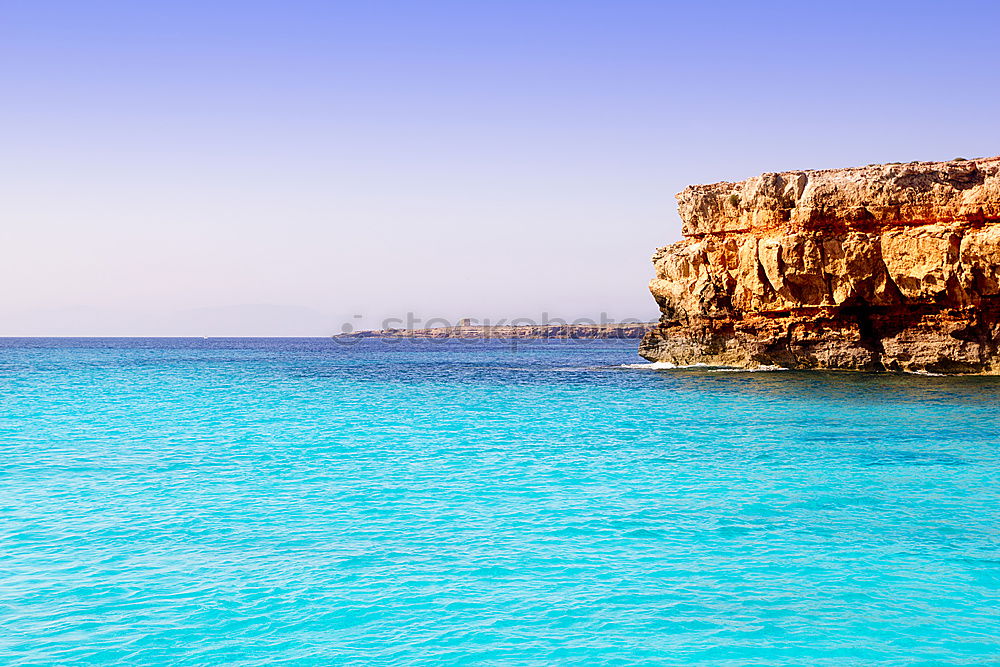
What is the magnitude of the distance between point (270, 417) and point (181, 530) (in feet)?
49.7

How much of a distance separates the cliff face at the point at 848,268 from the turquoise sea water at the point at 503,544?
21940mm

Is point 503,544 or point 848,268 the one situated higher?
point 848,268

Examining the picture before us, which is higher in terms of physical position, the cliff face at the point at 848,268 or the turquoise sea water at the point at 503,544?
the cliff face at the point at 848,268

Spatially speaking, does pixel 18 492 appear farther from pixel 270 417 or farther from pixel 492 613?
pixel 270 417

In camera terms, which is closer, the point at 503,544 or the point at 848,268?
the point at 503,544

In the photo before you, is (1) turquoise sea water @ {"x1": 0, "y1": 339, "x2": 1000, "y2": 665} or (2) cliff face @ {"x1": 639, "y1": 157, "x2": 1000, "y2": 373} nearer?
(1) turquoise sea water @ {"x1": 0, "y1": 339, "x2": 1000, "y2": 665}

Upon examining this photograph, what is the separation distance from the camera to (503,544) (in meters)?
10.7

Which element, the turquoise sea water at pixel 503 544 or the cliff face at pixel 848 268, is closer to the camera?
the turquoise sea water at pixel 503 544

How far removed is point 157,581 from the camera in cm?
918

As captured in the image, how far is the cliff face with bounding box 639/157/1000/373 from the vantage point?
4122 centimetres

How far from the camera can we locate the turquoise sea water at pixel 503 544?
7645 millimetres

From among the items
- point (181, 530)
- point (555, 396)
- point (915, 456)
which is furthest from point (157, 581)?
point (555, 396)

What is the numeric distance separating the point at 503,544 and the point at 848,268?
38.7 metres

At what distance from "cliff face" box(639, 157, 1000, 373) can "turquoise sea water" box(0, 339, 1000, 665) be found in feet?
72.0
